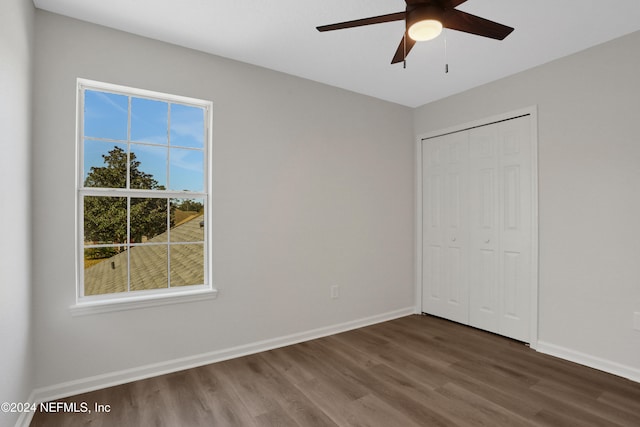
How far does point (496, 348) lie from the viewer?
308cm

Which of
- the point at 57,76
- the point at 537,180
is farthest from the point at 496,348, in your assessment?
the point at 57,76

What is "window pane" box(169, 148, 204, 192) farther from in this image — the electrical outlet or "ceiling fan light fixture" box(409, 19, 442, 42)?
"ceiling fan light fixture" box(409, 19, 442, 42)

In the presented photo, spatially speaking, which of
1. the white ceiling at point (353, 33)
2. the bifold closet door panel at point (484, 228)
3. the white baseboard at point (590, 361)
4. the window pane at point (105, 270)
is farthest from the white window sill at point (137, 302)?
the white baseboard at point (590, 361)

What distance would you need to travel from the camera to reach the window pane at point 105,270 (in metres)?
2.46

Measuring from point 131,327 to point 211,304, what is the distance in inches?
23.3

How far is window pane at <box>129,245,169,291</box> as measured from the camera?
2.60 metres

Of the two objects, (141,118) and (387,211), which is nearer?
(141,118)

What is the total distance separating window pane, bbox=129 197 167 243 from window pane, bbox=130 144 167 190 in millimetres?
120

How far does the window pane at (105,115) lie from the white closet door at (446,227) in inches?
127

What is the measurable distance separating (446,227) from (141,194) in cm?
315

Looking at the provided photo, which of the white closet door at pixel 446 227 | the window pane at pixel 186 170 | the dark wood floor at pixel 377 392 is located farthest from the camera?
the white closet door at pixel 446 227

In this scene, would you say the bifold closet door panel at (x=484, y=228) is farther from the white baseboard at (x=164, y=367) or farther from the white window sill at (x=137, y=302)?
the white window sill at (x=137, y=302)

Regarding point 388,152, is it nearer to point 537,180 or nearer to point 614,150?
point 537,180

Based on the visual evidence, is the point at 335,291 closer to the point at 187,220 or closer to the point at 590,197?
the point at 187,220
